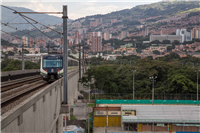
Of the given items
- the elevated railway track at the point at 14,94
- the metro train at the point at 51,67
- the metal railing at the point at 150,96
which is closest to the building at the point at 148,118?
the metal railing at the point at 150,96

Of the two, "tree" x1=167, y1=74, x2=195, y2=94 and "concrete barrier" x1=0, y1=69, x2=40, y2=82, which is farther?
"tree" x1=167, y1=74, x2=195, y2=94

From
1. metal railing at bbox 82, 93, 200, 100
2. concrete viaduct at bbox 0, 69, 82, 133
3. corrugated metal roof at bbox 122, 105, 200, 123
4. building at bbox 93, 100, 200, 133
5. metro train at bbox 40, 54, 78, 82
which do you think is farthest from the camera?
metal railing at bbox 82, 93, 200, 100

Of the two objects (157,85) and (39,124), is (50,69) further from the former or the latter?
(157,85)

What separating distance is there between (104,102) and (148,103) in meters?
6.26

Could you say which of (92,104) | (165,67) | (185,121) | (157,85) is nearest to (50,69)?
(185,121)

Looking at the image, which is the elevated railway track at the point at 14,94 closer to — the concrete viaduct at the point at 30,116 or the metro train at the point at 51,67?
the concrete viaduct at the point at 30,116

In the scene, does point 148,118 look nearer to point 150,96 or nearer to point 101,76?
point 150,96

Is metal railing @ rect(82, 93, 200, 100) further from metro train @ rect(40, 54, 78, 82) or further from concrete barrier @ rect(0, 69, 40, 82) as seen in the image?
metro train @ rect(40, 54, 78, 82)

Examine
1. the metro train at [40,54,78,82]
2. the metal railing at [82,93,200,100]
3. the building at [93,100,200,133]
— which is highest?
the metro train at [40,54,78,82]

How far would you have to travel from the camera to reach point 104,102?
37.4 meters

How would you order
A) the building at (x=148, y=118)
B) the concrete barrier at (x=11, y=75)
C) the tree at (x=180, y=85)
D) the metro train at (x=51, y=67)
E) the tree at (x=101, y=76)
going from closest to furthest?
the metro train at (x=51, y=67)
the concrete barrier at (x=11, y=75)
the building at (x=148, y=118)
the tree at (x=180, y=85)
the tree at (x=101, y=76)

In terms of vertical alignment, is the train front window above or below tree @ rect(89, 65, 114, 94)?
above

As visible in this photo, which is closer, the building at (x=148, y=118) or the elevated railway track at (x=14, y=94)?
the elevated railway track at (x=14, y=94)

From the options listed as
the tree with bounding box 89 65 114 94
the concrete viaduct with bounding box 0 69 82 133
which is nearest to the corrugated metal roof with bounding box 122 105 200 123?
the tree with bounding box 89 65 114 94
